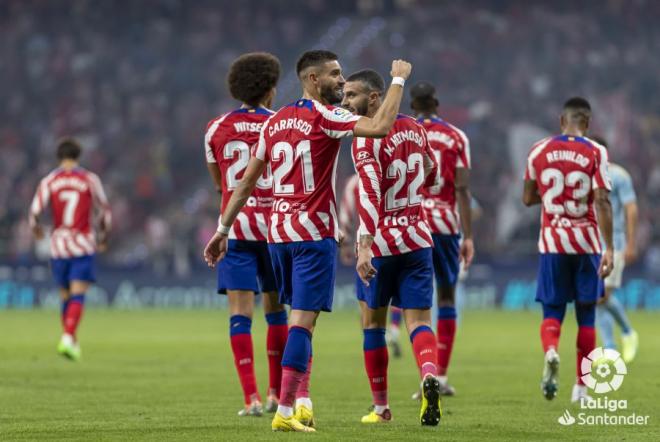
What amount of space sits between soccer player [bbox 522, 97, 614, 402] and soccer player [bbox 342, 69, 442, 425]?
177 cm

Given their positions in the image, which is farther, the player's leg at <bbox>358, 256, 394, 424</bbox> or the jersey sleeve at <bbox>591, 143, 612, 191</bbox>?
the jersey sleeve at <bbox>591, 143, 612, 191</bbox>

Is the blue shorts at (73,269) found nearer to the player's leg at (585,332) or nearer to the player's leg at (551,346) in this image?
the player's leg at (551,346)

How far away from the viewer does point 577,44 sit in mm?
32906

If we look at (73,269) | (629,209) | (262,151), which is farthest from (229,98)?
(262,151)

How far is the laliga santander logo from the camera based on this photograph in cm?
976

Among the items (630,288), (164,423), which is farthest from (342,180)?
(164,423)

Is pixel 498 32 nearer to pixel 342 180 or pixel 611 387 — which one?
pixel 342 180

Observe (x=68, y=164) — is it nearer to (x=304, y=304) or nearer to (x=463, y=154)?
(x=463, y=154)

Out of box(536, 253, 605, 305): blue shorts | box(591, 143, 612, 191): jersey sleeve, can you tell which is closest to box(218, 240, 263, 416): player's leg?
box(536, 253, 605, 305): blue shorts

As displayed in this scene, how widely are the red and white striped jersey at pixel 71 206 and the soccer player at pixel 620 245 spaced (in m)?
5.91

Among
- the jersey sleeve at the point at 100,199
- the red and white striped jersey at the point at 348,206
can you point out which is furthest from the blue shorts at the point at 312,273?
the jersey sleeve at the point at 100,199

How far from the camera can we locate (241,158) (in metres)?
9.16

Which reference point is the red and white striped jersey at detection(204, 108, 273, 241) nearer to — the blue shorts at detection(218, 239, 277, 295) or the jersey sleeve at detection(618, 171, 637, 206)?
the blue shorts at detection(218, 239, 277, 295)

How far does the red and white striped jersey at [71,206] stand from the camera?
15.6 metres
